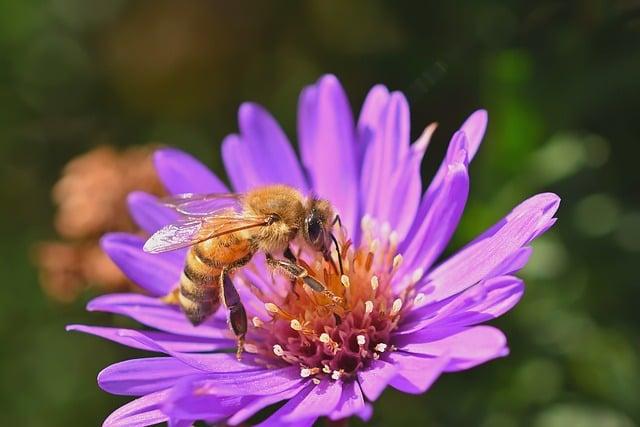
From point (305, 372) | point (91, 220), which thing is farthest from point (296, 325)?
point (91, 220)

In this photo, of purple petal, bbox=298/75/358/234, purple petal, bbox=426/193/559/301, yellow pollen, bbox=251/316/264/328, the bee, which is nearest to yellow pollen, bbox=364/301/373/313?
the bee

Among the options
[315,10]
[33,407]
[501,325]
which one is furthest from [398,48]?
[33,407]

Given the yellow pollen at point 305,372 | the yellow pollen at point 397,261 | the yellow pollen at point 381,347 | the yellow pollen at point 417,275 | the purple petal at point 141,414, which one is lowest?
the yellow pollen at point 381,347

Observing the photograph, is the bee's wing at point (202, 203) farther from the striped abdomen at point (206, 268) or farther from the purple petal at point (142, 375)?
the purple petal at point (142, 375)

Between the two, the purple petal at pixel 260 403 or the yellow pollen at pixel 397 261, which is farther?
the yellow pollen at pixel 397 261

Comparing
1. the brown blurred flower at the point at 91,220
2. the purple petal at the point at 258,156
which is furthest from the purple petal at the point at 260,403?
the brown blurred flower at the point at 91,220

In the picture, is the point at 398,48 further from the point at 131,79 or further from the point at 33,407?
the point at 33,407
